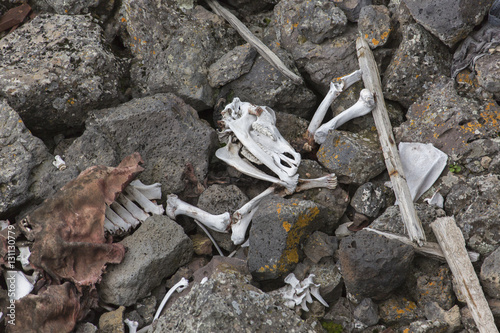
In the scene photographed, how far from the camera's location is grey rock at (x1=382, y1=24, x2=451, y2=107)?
4.99 meters

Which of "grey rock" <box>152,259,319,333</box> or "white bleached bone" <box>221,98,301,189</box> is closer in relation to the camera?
"grey rock" <box>152,259,319,333</box>

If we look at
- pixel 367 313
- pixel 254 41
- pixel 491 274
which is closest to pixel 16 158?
pixel 254 41

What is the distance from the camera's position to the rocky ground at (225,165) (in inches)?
158

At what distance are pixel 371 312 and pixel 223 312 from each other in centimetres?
147

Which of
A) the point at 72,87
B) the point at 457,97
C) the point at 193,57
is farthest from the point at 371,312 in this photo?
the point at 72,87

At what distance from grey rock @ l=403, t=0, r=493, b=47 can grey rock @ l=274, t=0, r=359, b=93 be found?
0.75m

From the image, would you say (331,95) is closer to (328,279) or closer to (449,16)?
(449,16)

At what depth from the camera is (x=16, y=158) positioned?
4.61 metres

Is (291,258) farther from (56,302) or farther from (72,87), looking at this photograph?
(72,87)

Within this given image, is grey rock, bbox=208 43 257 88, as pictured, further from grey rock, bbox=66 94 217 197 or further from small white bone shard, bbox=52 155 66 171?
small white bone shard, bbox=52 155 66 171

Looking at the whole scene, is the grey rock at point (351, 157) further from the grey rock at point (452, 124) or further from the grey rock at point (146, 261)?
the grey rock at point (146, 261)

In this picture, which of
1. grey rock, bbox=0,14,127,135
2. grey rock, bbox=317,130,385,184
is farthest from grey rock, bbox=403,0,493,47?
grey rock, bbox=0,14,127,135

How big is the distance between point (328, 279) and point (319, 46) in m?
2.71

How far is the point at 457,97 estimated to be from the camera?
471 centimetres
